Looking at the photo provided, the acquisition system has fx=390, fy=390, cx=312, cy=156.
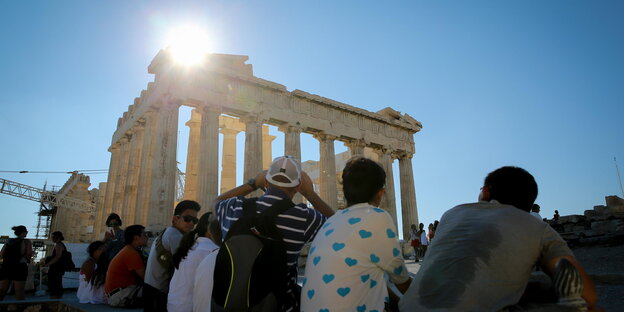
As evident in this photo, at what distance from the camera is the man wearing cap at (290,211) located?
120 inches

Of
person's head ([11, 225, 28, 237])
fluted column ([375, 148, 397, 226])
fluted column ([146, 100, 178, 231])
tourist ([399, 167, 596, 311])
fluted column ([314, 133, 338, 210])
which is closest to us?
tourist ([399, 167, 596, 311])

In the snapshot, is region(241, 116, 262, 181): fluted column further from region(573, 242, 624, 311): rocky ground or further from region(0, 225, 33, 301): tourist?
region(573, 242, 624, 311): rocky ground

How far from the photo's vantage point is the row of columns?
17.7m

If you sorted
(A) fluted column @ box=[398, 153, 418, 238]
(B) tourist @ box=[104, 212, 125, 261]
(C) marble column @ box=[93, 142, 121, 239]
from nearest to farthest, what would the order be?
(B) tourist @ box=[104, 212, 125, 261] < (C) marble column @ box=[93, 142, 121, 239] < (A) fluted column @ box=[398, 153, 418, 238]

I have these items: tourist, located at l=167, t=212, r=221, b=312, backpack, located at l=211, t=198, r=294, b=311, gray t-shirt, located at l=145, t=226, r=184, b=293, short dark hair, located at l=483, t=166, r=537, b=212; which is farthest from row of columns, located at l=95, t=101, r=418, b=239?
short dark hair, located at l=483, t=166, r=537, b=212

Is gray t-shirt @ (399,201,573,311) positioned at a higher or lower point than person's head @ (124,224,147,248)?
lower

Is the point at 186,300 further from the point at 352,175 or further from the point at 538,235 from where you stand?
the point at 538,235

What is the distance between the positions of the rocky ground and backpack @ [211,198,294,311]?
333cm

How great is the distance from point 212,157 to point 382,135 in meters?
12.4

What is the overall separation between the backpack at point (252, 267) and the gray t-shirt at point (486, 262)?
1.02m

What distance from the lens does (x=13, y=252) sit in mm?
9297

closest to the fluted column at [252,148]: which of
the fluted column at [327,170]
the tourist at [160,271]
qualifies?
the fluted column at [327,170]

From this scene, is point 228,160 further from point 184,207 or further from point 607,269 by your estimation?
point 607,269

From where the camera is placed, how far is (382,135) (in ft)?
86.2
